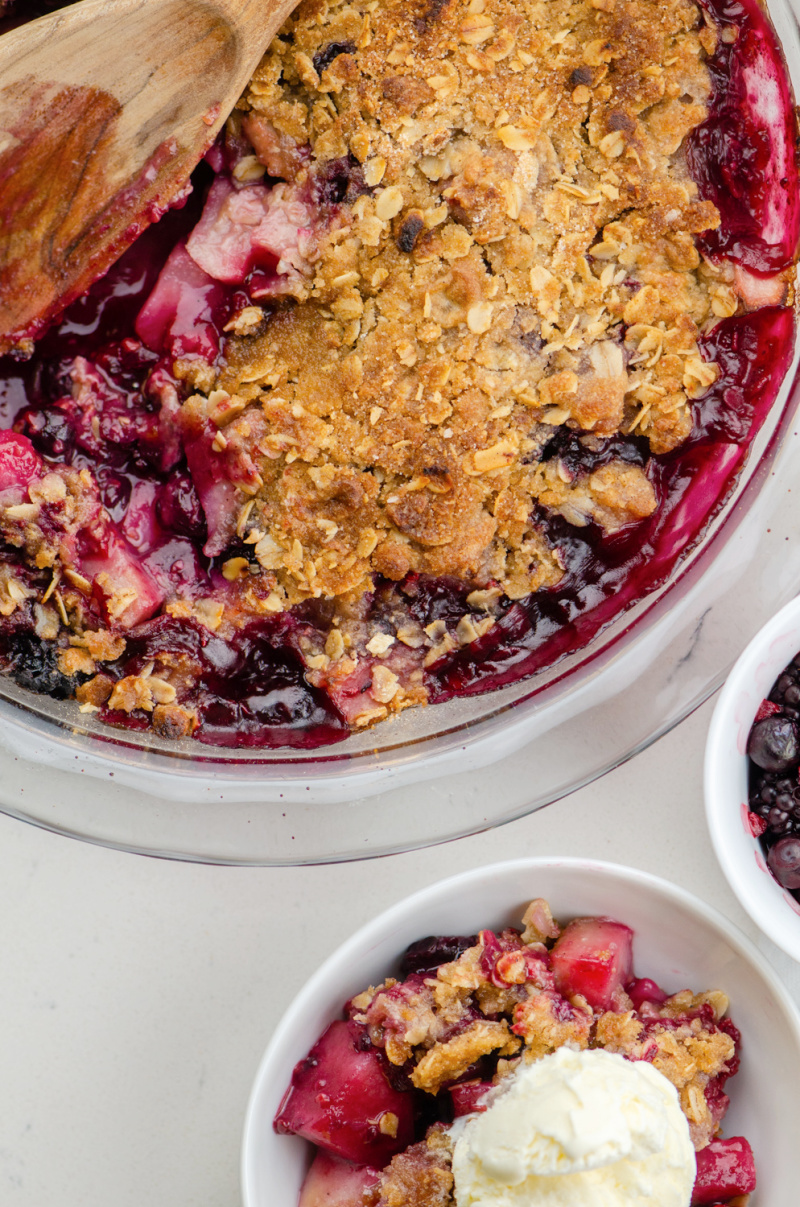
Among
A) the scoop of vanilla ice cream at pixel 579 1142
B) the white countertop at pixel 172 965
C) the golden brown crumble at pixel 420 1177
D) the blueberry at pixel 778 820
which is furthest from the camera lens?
the white countertop at pixel 172 965

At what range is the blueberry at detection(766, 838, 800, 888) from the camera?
1.56m

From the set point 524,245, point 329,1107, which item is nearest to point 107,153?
point 524,245

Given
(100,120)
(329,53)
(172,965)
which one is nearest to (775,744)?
(172,965)

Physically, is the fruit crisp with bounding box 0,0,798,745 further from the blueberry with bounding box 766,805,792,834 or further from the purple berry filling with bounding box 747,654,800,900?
the blueberry with bounding box 766,805,792,834

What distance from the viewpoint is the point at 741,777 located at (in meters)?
1.63

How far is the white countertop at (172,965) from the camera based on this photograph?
1.87 m

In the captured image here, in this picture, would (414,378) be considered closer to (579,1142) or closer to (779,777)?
(779,777)

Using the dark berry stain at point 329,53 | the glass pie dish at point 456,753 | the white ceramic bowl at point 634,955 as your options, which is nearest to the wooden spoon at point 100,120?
the dark berry stain at point 329,53

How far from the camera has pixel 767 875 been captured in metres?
1.61

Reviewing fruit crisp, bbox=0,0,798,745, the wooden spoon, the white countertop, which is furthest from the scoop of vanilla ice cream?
the wooden spoon

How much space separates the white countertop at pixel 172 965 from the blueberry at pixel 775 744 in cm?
27

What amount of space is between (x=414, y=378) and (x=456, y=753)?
0.61m

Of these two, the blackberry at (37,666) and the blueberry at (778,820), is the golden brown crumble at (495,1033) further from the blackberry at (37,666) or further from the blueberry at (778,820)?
the blackberry at (37,666)

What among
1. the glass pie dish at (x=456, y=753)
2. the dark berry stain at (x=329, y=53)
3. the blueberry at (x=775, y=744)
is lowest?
the blueberry at (x=775, y=744)
